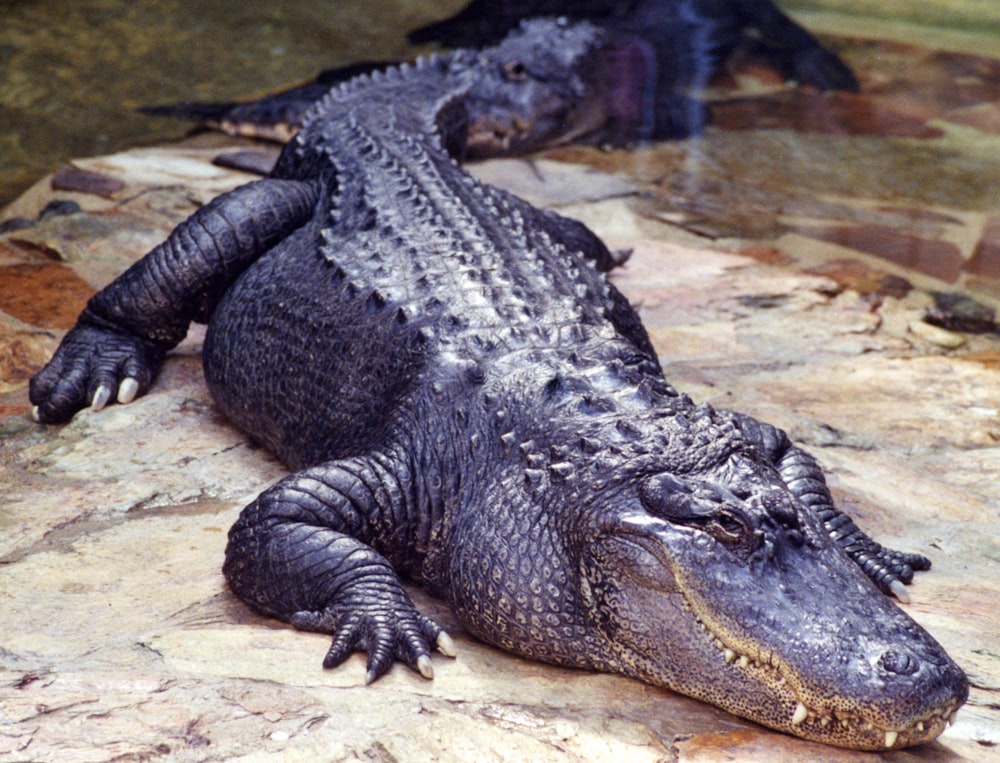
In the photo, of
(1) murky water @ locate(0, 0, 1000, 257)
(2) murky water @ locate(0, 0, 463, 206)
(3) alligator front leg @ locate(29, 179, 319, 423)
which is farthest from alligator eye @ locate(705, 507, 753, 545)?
(2) murky water @ locate(0, 0, 463, 206)

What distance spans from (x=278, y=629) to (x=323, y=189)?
2.60 m

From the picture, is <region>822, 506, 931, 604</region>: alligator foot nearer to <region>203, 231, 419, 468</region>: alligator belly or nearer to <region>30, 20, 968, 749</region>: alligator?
<region>30, 20, 968, 749</region>: alligator

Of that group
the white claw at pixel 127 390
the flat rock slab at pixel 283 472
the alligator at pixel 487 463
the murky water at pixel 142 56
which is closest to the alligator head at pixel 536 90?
Answer: the flat rock slab at pixel 283 472

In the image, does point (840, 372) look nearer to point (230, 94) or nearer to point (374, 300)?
point (374, 300)

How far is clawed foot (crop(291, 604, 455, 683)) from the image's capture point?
3.04 metres

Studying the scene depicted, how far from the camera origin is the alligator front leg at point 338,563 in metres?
3.12

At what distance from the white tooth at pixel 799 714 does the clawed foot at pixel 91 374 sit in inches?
132

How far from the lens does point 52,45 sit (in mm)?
9961

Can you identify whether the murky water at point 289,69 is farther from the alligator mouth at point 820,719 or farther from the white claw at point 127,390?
the alligator mouth at point 820,719

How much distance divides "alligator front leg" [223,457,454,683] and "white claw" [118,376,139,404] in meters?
1.60

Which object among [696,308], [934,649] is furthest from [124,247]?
[934,649]

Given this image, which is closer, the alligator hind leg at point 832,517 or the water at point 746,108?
the alligator hind leg at point 832,517

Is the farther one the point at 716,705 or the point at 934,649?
the point at 716,705

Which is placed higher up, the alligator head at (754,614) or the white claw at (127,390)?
the alligator head at (754,614)
